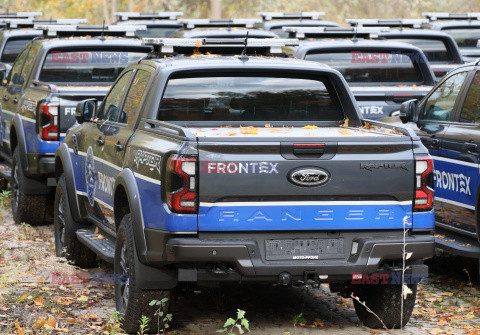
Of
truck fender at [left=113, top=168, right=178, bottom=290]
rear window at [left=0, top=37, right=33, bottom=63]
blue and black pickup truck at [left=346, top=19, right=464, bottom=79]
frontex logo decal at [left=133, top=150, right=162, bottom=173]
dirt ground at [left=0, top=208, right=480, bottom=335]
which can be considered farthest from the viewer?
rear window at [left=0, top=37, right=33, bottom=63]

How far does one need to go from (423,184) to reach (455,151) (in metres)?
2.16

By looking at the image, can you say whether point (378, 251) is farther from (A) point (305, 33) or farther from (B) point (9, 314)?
(A) point (305, 33)

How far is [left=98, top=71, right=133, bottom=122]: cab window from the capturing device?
26.2ft

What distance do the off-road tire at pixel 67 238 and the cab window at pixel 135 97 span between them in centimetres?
153

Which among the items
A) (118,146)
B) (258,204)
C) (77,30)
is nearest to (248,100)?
(118,146)

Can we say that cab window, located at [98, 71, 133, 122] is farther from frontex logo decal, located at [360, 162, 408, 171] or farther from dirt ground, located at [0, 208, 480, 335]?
frontex logo decal, located at [360, 162, 408, 171]

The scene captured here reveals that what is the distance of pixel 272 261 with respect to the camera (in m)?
6.14

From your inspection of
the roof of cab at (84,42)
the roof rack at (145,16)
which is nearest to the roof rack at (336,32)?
the roof of cab at (84,42)

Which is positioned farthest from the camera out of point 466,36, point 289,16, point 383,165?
point 289,16

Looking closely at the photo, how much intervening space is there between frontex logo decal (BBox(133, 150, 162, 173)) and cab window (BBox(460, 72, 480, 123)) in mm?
3086

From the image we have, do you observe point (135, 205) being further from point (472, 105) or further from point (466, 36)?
point (466, 36)

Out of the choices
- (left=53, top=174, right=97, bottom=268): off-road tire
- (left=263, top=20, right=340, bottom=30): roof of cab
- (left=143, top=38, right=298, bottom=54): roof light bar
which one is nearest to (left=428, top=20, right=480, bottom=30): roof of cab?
(left=263, top=20, right=340, bottom=30): roof of cab

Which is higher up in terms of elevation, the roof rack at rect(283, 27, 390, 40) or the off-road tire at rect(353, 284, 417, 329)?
the roof rack at rect(283, 27, 390, 40)

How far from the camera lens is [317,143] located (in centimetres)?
618
